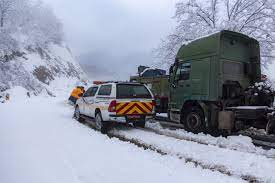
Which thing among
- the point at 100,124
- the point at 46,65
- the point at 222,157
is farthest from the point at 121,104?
the point at 46,65

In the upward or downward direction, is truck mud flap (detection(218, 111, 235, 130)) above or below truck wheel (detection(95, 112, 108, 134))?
above

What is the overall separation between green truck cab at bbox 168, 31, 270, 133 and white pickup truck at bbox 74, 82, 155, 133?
1.22 metres

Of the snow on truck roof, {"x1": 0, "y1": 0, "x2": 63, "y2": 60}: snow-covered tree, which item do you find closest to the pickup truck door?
the snow on truck roof

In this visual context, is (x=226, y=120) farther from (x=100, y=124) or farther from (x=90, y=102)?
(x=90, y=102)

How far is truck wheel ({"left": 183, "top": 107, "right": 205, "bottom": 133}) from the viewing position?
10023 mm

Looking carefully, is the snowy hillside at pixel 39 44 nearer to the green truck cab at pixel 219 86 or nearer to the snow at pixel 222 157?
the green truck cab at pixel 219 86

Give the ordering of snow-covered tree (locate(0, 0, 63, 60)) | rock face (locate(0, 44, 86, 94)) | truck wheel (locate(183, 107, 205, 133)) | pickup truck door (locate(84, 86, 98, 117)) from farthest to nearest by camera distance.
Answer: rock face (locate(0, 44, 86, 94)) < snow-covered tree (locate(0, 0, 63, 60)) < pickup truck door (locate(84, 86, 98, 117)) < truck wheel (locate(183, 107, 205, 133))

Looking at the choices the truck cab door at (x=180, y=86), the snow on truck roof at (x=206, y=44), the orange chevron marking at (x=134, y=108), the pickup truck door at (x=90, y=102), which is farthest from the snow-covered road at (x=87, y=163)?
the snow on truck roof at (x=206, y=44)

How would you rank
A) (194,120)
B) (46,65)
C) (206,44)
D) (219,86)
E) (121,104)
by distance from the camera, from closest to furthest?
1. (219,86)
2. (206,44)
3. (194,120)
4. (121,104)
5. (46,65)

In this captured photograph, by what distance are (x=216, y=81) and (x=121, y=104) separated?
10.8ft

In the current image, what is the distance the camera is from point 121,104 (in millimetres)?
10391

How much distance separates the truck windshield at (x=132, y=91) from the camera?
34.8 feet

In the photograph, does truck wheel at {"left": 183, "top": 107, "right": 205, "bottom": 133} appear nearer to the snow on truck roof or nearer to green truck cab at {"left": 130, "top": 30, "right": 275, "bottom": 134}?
green truck cab at {"left": 130, "top": 30, "right": 275, "bottom": 134}

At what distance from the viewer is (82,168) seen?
240 inches
